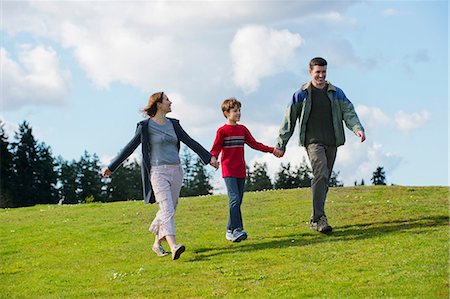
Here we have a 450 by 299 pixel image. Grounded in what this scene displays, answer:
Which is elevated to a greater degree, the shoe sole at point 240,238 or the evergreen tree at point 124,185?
the evergreen tree at point 124,185

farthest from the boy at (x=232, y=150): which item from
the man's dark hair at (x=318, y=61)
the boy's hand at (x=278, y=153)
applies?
the man's dark hair at (x=318, y=61)

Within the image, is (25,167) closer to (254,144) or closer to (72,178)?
(72,178)

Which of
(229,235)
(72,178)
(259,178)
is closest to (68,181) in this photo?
(72,178)

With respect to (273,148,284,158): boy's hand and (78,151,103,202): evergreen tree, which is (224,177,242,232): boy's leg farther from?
(78,151,103,202): evergreen tree

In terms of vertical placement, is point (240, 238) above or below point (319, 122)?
below

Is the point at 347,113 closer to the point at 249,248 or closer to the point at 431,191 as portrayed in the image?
the point at 249,248

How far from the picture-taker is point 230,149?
1532 cm

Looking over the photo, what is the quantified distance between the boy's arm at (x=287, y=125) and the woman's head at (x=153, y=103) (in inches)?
112

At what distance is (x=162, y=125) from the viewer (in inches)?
569

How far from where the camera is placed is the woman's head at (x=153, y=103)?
1434cm

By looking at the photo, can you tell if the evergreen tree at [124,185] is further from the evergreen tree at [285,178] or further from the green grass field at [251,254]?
the green grass field at [251,254]

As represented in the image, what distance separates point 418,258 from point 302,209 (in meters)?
7.97

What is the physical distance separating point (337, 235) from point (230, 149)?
9.62 feet

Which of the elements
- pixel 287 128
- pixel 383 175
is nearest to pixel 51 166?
pixel 383 175
